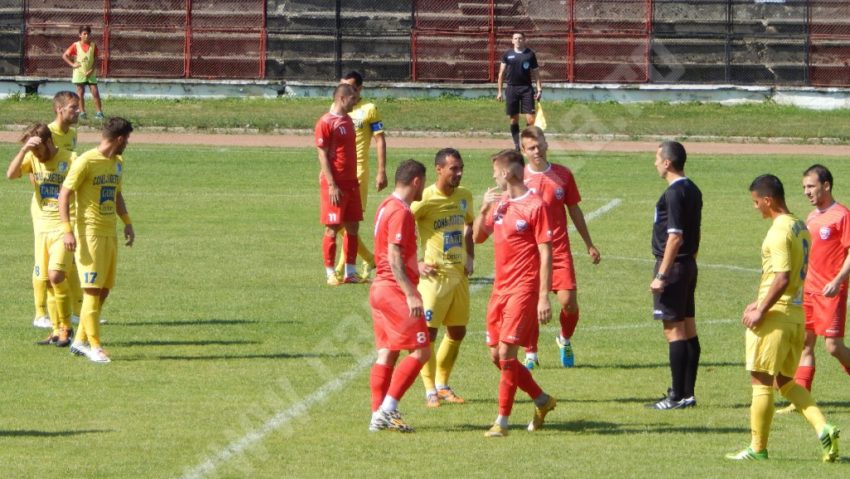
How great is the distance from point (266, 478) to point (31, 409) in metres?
2.98

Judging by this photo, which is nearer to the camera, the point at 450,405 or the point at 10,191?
the point at 450,405

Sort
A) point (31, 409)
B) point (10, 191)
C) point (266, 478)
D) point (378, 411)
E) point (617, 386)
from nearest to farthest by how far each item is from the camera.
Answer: point (266, 478)
point (378, 411)
point (31, 409)
point (617, 386)
point (10, 191)

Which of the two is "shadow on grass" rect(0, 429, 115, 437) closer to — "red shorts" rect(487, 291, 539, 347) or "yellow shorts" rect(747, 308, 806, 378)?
"red shorts" rect(487, 291, 539, 347)

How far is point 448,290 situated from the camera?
12.3 meters

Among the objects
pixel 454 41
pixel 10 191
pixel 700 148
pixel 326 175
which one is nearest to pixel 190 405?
pixel 326 175

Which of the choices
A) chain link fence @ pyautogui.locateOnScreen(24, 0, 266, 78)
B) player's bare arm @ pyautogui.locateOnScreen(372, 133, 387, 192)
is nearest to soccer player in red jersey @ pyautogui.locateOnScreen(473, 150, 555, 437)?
player's bare arm @ pyautogui.locateOnScreen(372, 133, 387, 192)

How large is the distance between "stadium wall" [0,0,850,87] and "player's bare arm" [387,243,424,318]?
1348 inches

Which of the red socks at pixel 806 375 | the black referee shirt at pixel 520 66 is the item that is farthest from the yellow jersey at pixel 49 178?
the black referee shirt at pixel 520 66

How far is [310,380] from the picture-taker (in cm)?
1341

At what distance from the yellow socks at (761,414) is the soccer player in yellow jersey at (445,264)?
9.33 feet

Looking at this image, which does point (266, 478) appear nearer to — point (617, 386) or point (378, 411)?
point (378, 411)

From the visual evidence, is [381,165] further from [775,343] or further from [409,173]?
[775,343]

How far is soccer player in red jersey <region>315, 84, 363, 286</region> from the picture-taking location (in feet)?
60.8

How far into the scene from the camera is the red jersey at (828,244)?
40.2 ft
